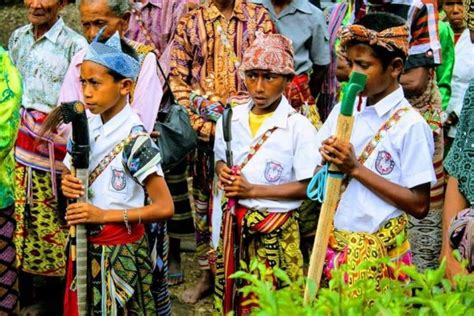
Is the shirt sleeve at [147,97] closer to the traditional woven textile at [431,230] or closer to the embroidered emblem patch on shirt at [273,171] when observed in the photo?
the embroidered emblem patch on shirt at [273,171]

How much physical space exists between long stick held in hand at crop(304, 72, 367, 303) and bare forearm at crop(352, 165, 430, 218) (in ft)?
0.77

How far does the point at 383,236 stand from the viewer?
3.94 m

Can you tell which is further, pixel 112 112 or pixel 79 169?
pixel 112 112

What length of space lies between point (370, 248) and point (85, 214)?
130cm

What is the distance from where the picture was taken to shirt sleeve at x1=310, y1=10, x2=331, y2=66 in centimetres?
588

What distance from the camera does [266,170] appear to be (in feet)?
15.1

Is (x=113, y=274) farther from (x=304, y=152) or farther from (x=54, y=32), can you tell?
(x=54, y=32)

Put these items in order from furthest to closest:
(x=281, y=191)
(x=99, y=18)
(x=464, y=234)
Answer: (x=99, y=18) → (x=281, y=191) → (x=464, y=234)

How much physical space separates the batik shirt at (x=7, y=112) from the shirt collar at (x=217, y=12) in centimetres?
141

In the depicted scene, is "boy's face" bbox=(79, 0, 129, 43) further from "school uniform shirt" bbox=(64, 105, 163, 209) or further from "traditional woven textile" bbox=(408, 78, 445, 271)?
"traditional woven textile" bbox=(408, 78, 445, 271)

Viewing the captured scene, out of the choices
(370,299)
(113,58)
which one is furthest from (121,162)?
(370,299)

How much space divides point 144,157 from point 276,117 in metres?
0.81

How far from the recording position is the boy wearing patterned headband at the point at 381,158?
3.90 meters

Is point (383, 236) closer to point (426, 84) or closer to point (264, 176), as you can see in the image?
point (264, 176)
